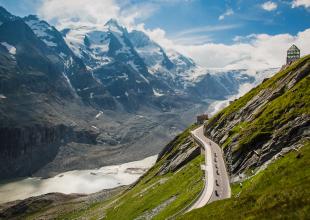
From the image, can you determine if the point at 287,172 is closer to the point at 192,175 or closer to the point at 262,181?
the point at 262,181

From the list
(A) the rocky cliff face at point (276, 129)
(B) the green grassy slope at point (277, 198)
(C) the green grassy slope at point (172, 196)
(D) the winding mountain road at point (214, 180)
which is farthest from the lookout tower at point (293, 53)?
(B) the green grassy slope at point (277, 198)

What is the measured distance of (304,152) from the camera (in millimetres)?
45688

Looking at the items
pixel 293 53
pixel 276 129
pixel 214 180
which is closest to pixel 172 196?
pixel 214 180

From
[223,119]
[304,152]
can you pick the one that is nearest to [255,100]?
[223,119]

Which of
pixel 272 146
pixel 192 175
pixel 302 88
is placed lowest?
pixel 192 175

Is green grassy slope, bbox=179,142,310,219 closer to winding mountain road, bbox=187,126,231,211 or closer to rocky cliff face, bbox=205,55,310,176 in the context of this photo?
rocky cliff face, bbox=205,55,310,176

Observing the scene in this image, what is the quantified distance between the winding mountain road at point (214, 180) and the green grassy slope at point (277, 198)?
11.5 meters

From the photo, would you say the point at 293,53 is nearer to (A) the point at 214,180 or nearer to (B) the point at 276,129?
(B) the point at 276,129

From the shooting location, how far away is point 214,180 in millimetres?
66188

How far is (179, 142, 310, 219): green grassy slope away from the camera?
3072cm

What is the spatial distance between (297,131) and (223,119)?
2094 inches

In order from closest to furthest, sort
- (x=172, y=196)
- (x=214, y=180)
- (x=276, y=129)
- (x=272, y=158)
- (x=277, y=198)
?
(x=277, y=198)
(x=272, y=158)
(x=214, y=180)
(x=276, y=129)
(x=172, y=196)

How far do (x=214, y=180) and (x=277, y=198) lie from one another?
32.8m

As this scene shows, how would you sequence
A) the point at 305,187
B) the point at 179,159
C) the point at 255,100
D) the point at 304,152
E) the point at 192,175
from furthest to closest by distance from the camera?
the point at 179,159, the point at 255,100, the point at 192,175, the point at 304,152, the point at 305,187
